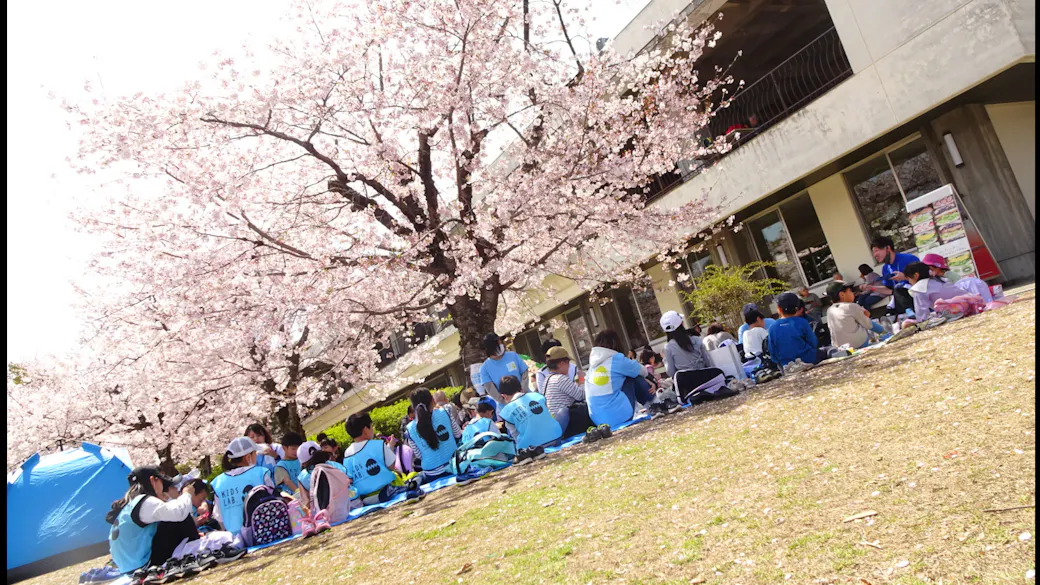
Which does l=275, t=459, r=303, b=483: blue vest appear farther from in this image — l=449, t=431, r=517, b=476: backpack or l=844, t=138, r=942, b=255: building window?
l=844, t=138, r=942, b=255: building window

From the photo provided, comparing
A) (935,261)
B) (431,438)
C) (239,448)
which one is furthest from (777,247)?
(239,448)

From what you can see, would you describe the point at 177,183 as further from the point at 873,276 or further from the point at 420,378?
the point at 420,378

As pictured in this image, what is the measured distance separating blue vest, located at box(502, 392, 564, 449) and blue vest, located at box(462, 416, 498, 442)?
208 millimetres

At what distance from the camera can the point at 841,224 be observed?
1437 centimetres

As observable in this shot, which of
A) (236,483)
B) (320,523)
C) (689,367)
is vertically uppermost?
(236,483)

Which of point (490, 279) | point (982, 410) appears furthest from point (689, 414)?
point (490, 279)

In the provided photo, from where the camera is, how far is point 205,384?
1767cm

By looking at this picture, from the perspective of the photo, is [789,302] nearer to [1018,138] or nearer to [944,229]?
[944,229]

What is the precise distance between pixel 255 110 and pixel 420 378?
2016 centimetres

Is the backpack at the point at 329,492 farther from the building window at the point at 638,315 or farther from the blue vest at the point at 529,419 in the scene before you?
the building window at the point at 638,315

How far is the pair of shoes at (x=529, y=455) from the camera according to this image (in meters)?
8.69

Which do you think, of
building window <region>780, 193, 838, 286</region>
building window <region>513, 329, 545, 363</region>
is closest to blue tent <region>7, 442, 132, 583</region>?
building window <region>513, 329, 545, 363</region>

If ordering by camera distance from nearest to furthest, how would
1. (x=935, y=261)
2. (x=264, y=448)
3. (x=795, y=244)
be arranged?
(x=264, y=448) < (x=935, y=261) < (x=795, y=244)

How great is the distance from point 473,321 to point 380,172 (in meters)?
2.99
